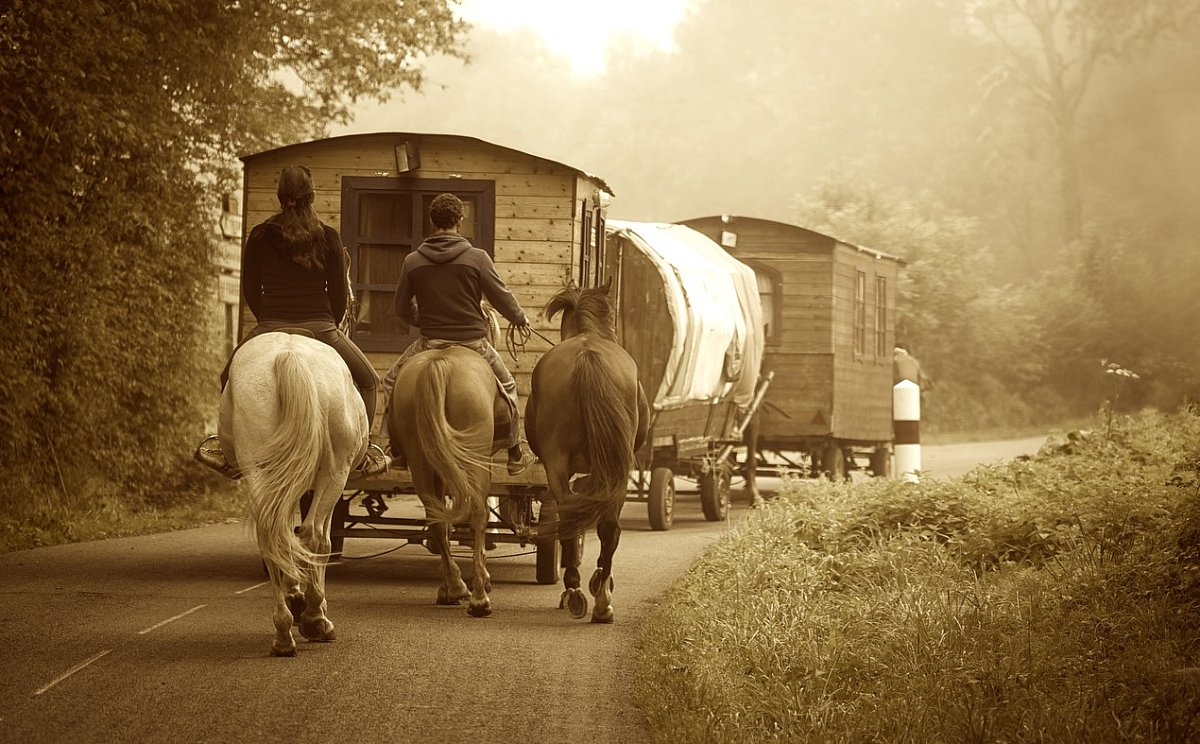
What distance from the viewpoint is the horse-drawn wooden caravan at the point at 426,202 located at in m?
12.1

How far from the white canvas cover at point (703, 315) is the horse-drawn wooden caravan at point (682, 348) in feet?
0.04

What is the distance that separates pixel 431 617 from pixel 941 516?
4.47m

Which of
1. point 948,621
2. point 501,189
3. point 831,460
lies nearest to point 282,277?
point 501,189

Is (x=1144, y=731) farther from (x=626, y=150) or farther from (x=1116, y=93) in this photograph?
(x=626, y=150)

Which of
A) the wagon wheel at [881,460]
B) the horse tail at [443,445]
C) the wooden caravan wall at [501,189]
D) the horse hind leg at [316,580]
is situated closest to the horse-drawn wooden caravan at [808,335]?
the wagon wheel at [881,460]

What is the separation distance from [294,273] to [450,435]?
1.41m

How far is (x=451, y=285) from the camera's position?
974 centimetres

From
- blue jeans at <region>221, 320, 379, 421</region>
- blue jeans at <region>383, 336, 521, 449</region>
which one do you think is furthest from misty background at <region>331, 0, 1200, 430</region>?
blue jeans at <region>221, 320, 379, 421</region>

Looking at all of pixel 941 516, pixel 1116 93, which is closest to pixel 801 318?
pixel 941 516

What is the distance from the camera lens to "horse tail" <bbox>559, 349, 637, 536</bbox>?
9047mm

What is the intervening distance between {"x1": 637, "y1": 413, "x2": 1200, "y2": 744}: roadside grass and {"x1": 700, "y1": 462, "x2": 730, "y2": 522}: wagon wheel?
4.53 m

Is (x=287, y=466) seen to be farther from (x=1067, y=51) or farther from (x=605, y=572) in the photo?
(x=1067, y=51)

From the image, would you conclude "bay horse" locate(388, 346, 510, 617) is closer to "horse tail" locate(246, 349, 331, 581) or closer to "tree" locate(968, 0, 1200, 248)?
"horse tail" locate(246, 349, 331, 581)

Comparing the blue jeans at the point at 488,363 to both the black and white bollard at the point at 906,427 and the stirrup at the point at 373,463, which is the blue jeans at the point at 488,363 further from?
the black and white bollard at the point at 906,427
